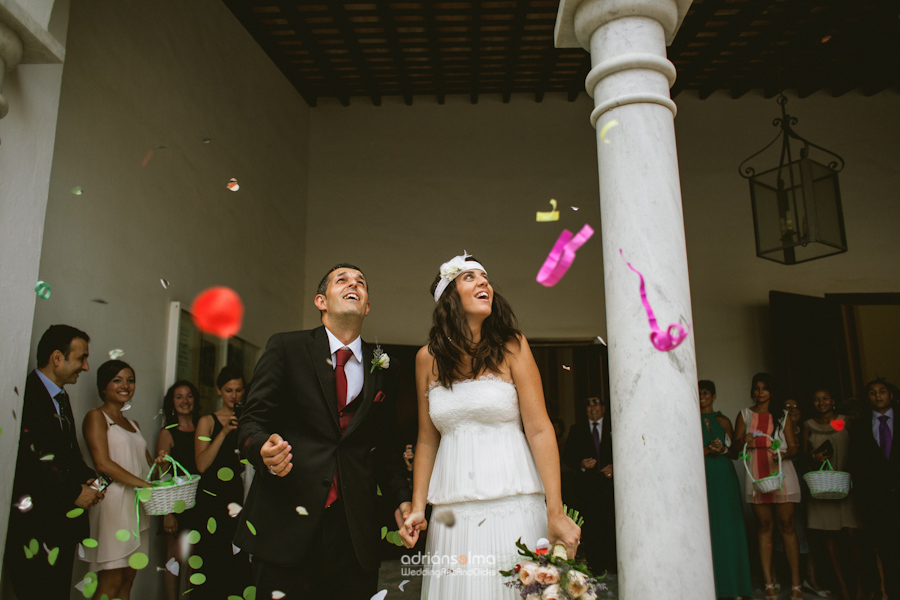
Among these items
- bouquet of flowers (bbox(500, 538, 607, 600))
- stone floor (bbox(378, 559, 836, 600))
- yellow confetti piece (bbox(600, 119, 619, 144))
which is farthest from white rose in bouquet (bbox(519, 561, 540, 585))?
stone floor (bbox(378, 559, 836, 600))

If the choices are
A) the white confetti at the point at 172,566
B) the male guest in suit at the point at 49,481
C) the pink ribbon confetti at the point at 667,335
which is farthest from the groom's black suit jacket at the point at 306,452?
the white confetti at the point at 172,566

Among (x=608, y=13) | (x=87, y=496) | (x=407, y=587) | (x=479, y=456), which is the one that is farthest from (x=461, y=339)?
(x=407, y=587)

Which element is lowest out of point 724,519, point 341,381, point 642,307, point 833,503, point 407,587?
point 407,587

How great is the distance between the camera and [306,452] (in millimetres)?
2623

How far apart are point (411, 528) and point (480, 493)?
0.29 m

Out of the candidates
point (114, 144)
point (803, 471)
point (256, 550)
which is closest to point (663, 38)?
point (256, 550)

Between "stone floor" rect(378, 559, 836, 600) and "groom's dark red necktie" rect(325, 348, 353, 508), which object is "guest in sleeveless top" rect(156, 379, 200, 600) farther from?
"groom's dark red necktie" rect(325, 348, 353, 508)

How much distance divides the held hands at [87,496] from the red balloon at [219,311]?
2.46 metres

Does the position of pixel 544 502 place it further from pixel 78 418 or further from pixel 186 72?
pixel 186 72

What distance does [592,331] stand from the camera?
8.29 metres

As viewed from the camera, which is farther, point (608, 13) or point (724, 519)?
point (724, 519)

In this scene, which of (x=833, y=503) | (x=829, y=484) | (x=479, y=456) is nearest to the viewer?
(x=479, y=456)

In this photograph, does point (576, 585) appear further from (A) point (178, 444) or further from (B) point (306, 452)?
(A) point (178, 444)

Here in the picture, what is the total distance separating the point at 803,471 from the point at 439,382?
15.3 ft
